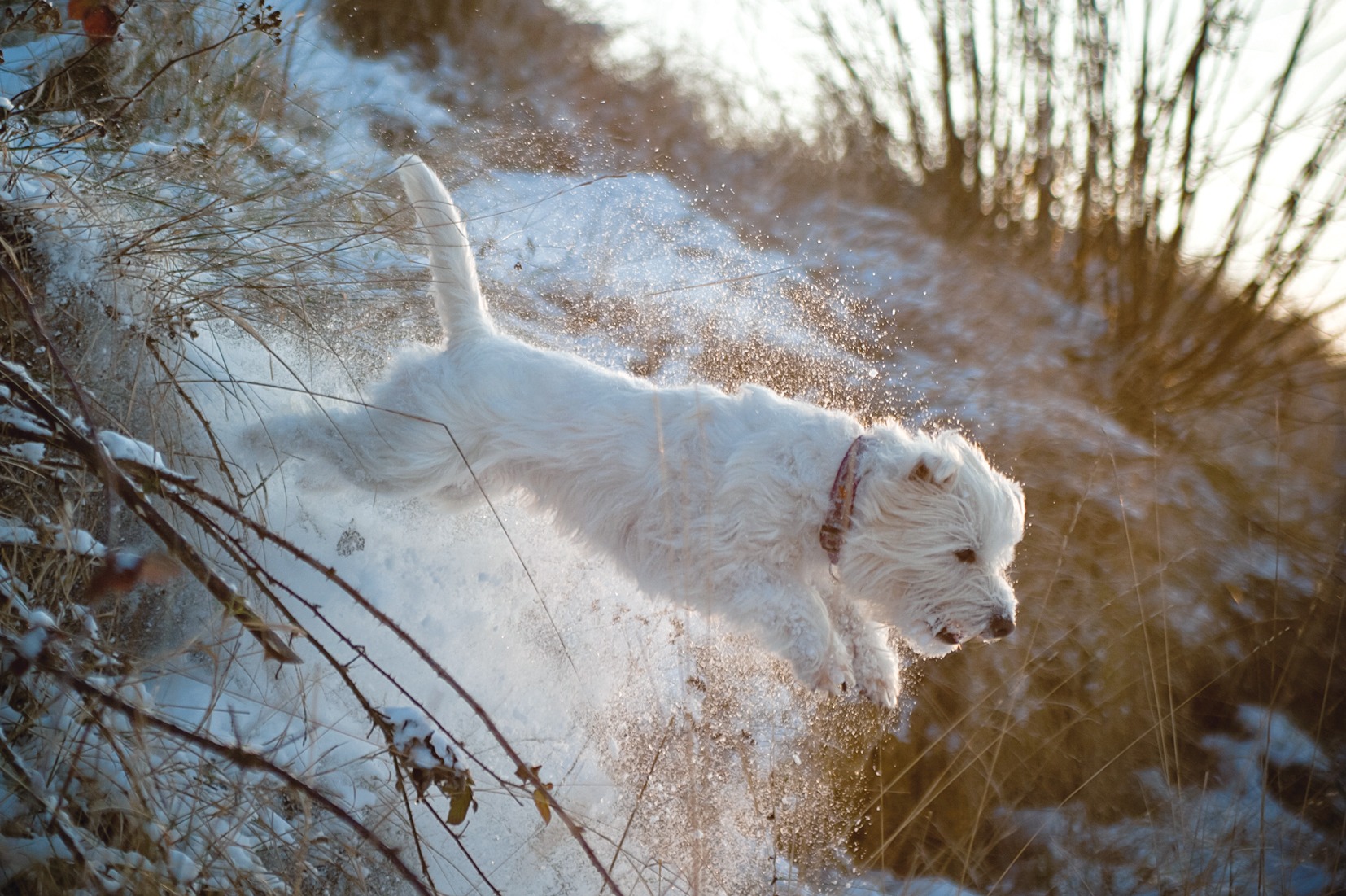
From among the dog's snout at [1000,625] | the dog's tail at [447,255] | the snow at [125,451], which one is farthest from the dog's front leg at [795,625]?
the snow at [125,451]

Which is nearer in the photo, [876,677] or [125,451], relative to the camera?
[125,451]

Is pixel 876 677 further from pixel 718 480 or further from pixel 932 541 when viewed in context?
pixel 718 480

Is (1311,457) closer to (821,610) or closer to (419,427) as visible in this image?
(821,610)

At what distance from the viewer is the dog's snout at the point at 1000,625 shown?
9.78 ft

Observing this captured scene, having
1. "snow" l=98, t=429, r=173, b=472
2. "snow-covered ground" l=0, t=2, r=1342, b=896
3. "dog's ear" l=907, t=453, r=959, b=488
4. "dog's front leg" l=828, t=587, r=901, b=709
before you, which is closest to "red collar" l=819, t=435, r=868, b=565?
"dog's ear" l=907, t=453, r=959, b=488

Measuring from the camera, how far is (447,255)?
3465mm

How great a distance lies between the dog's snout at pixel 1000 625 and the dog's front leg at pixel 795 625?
545 millimetres

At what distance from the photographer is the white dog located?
→ 297 centimetres

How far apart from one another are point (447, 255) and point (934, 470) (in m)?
2.17

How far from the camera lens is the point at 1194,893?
2604 mm

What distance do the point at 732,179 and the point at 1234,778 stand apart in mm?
5859

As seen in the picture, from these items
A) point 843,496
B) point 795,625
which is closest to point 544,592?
point 795,625

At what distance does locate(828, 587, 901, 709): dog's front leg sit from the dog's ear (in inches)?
25.8

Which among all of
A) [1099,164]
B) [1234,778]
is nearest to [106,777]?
[1234,778]
